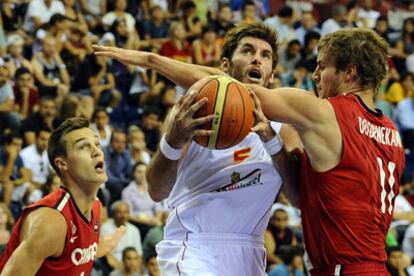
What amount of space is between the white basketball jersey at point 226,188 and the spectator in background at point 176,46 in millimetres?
8733

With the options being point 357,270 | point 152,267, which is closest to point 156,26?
point 152,267

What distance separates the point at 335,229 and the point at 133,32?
9.87 meters

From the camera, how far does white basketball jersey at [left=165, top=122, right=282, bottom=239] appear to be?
5.10 m

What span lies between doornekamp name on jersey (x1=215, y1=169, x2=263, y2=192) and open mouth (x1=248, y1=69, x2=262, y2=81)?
617 mm

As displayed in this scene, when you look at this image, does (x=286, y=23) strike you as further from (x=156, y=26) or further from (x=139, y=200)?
(x=139, y=200)

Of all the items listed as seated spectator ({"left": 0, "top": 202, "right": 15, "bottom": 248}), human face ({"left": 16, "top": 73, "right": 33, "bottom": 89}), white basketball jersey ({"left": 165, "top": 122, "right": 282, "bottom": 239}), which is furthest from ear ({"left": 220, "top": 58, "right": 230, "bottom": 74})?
human face ({"left": 16, "top": 73, "right": 33, "bottom": 89})

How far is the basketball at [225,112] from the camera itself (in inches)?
180

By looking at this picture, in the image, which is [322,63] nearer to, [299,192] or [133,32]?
[299,192]

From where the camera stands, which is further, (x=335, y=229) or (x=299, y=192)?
(x=299, y=192)

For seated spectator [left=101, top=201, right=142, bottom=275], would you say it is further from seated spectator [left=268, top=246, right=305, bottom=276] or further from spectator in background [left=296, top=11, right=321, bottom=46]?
spectator in background [left=296, top=11, right=321, bottom=46]

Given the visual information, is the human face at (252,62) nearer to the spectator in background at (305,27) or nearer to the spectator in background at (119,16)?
the spectator in background at (119,16)

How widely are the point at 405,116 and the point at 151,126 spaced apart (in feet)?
13.7

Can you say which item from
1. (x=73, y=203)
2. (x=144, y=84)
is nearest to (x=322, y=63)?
(x=73, y=203)

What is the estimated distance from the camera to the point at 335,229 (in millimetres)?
4680
